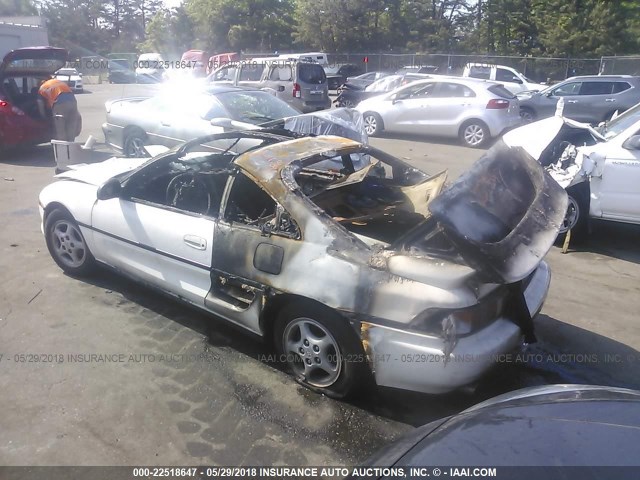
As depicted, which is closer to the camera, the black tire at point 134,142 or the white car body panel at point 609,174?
the white car body panel at point 609,174

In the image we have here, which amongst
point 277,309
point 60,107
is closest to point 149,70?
point 60,107

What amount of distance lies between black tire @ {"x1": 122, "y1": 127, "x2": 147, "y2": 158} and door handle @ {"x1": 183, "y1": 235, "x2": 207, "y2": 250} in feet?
18.9

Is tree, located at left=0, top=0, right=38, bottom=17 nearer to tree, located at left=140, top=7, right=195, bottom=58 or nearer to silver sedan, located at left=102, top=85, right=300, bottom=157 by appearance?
tree, located at left=140, top=7, right=195, bottom=58

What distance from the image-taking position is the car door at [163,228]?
3.76 m

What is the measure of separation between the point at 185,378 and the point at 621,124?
20.1 feet

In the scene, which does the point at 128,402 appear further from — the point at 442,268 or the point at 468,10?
the point at 468,10

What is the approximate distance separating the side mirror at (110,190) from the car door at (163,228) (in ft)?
0.15

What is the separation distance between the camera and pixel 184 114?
8.45 m

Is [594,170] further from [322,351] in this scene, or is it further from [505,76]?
[505,76]

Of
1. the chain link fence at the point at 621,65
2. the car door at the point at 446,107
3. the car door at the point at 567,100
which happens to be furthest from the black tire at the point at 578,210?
the chain link fence at the point at 621,65

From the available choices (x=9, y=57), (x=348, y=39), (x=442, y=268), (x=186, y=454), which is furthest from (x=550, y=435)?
(x=348, y=39)

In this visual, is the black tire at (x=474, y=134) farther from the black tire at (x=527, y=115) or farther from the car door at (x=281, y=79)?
the car door at (x=281, y=79)

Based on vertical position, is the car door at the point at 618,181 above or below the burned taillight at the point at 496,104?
below

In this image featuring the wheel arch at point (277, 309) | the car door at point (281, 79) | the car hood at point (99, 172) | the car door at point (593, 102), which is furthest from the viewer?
the car door at point (593, 102)
